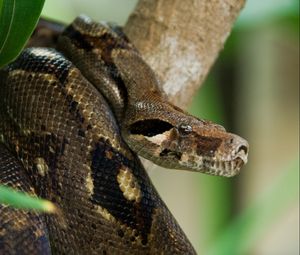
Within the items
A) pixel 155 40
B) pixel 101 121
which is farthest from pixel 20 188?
pixel 155 40

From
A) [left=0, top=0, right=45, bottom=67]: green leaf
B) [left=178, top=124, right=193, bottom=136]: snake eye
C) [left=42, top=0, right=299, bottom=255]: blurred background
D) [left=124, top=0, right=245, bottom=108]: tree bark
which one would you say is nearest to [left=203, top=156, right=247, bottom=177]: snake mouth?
[left=178, top=124, right=193, bottom=136]: snake eye

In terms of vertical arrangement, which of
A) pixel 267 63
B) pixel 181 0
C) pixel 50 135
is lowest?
pixel 267 63

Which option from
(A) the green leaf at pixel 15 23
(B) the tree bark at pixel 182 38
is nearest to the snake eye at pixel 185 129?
(B) the tree bark at pixel 182 38

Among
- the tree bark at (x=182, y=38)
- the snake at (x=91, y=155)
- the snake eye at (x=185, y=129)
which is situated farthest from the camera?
the tree bark at (x=182, y=38)

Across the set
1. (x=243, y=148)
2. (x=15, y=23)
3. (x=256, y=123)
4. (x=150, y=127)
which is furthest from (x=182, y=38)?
(x=256, y=123)

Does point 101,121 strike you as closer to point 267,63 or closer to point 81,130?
point 81,130

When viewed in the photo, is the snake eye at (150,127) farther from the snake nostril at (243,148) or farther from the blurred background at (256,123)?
the blurred background at (256,123)
